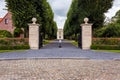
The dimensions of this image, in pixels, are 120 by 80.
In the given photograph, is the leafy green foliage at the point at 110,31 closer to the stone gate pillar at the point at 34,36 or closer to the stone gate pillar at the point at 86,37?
the stone gate pillar at the point at 86,37

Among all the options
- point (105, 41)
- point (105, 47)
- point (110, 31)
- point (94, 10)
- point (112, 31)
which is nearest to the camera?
point (105, 47)

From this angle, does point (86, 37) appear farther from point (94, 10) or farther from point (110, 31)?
point (110, 31)

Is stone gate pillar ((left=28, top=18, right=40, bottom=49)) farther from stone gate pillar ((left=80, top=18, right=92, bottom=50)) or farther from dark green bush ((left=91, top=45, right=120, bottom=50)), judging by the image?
dark green bush ((left=91, top=45, right=120, bottom=50))

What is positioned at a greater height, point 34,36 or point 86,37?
point 34,36

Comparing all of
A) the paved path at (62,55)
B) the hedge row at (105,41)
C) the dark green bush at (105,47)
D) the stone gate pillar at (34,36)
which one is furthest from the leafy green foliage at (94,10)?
the paved path at (62,55)

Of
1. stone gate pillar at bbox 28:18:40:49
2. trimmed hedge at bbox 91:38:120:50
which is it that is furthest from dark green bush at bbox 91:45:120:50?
stone gate pillar at bbox 28:18:40:49

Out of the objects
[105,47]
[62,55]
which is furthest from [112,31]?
[62,55]

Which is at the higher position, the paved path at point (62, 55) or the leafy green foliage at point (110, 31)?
the leafy green foliage at point (110, 31)

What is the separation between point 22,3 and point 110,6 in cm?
1152

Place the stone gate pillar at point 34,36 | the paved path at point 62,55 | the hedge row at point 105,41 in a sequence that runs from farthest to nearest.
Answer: the stone gate pillar at point 34,36
the hedge row at point 105,41
the paved path at point 62,55

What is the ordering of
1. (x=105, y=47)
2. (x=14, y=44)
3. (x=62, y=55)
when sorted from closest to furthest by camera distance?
(x=62, y=55) → (x=105, y=47) → (x=14, y=44)

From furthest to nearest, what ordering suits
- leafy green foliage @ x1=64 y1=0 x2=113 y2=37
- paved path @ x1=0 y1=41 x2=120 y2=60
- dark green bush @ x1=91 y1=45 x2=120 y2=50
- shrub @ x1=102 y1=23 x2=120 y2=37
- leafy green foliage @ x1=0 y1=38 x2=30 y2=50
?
shrub @ x1=102 y1=23 x2=120 y2=37 < leafy green foliage @ x1=64 y1=0 x2=113 y2=37 < leafy green foliage @ x1=0 y1=38 x2=30 y2=50 < dark green bush @ x1=91 y1=45 x2=120 y2=50 < paved path @ x1=0 y1=41 x2=120 y2=60

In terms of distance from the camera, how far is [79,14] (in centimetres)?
4066

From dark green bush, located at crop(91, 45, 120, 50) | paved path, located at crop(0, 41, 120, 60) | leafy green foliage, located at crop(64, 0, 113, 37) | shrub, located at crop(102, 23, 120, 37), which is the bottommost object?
paved path, located at crop(0, 41, 120, 60)
